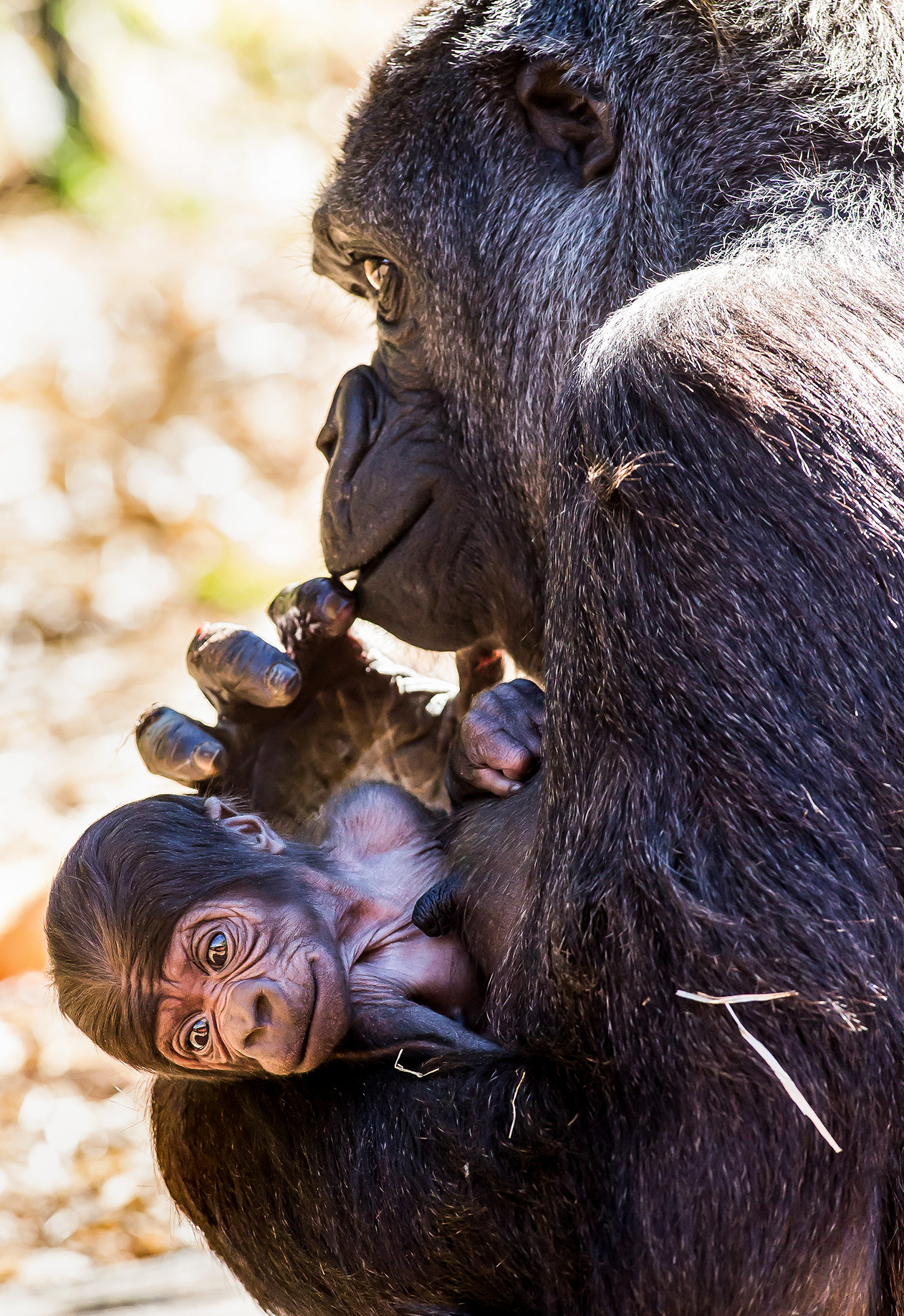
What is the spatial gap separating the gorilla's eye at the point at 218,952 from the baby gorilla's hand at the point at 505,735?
0.55 meters

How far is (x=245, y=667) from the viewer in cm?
303

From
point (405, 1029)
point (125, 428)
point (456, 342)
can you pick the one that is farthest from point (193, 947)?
point (125, 428)

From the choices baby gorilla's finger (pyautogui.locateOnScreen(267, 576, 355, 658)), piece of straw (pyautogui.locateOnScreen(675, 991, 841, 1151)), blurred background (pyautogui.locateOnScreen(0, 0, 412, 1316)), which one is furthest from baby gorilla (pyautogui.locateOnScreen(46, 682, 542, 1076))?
blurred background (pyautogui.locateOnScreen(0, 0, 412, 1316))

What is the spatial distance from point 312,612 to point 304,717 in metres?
0.26

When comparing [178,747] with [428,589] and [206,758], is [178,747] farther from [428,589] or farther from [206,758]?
[428,589]

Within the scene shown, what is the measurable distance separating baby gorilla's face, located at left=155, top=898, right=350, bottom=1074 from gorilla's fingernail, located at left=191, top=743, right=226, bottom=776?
509mm

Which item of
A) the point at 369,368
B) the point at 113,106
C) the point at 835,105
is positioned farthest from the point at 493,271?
the point at 113,106

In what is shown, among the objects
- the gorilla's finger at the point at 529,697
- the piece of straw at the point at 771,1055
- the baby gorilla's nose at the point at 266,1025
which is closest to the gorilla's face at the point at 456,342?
the gorilla's finger at the point at 529,697

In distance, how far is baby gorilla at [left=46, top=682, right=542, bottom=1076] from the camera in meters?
2.50

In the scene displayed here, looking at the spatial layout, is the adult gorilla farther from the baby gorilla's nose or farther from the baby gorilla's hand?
the baby gorilla's hand

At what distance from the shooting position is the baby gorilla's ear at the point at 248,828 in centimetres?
285

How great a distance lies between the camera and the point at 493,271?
9.78 ft

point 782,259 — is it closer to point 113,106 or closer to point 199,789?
point 199,789

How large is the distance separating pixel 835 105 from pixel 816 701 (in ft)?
4.14
